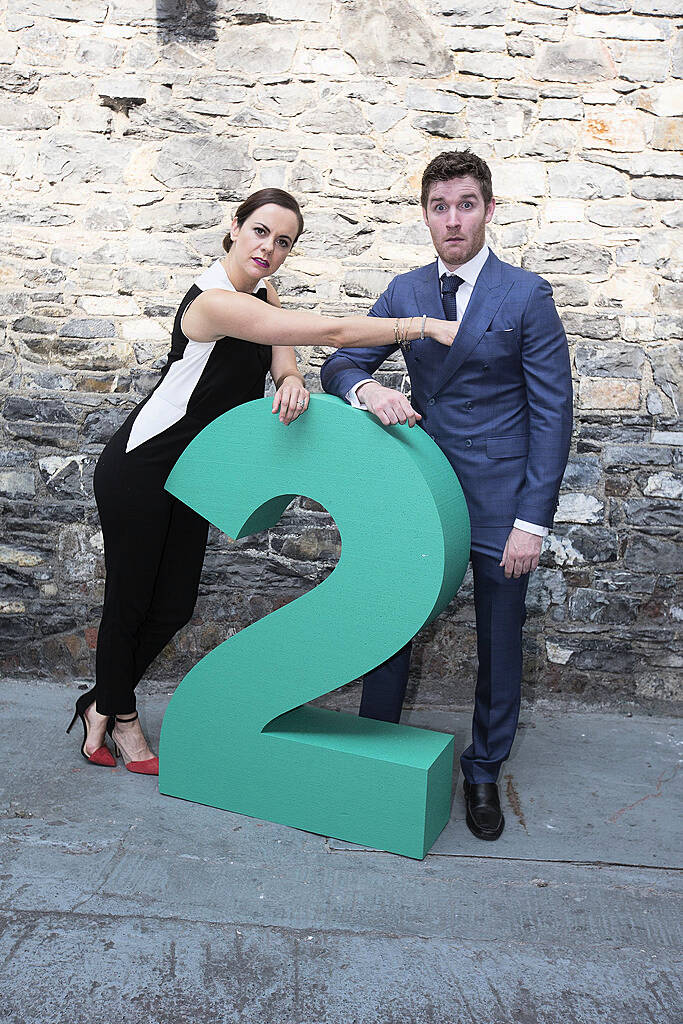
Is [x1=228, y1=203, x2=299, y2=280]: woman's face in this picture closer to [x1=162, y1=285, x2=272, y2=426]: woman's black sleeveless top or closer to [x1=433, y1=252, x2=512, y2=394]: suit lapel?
[x1=162, y1=285, x2=272, y2=426]: woman's black sleeveless top

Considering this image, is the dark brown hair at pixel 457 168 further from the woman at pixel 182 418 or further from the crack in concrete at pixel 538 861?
the crack in concrete at pixel 538 861

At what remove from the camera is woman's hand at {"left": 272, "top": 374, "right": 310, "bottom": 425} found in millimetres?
2383

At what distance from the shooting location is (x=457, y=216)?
2.40 metres

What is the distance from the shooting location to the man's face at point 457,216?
94.1 inches

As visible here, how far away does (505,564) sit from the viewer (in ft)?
8.23

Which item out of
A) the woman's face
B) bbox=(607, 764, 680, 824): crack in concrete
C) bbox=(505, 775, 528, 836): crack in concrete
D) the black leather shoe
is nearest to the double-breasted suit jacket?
the woman's face

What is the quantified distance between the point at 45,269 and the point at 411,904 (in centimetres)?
280

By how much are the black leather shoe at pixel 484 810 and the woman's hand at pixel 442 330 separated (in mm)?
1353

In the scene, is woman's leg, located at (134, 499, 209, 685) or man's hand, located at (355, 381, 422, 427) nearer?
man's hand, located at (355, 381, 422, 427)

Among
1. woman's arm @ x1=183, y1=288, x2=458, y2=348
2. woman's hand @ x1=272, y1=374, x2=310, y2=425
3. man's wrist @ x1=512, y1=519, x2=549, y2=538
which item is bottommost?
man's wrist @ x1=512, y1=519, x2=549, y2=538

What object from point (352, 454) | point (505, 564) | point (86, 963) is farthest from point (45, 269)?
point (86, 963)

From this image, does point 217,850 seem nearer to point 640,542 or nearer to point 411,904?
point 411,904

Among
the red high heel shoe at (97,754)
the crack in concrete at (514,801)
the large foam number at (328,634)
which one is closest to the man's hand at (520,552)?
the large foam number at (328,634)

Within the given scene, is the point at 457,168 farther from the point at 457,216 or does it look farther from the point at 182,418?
the point at 182,418
